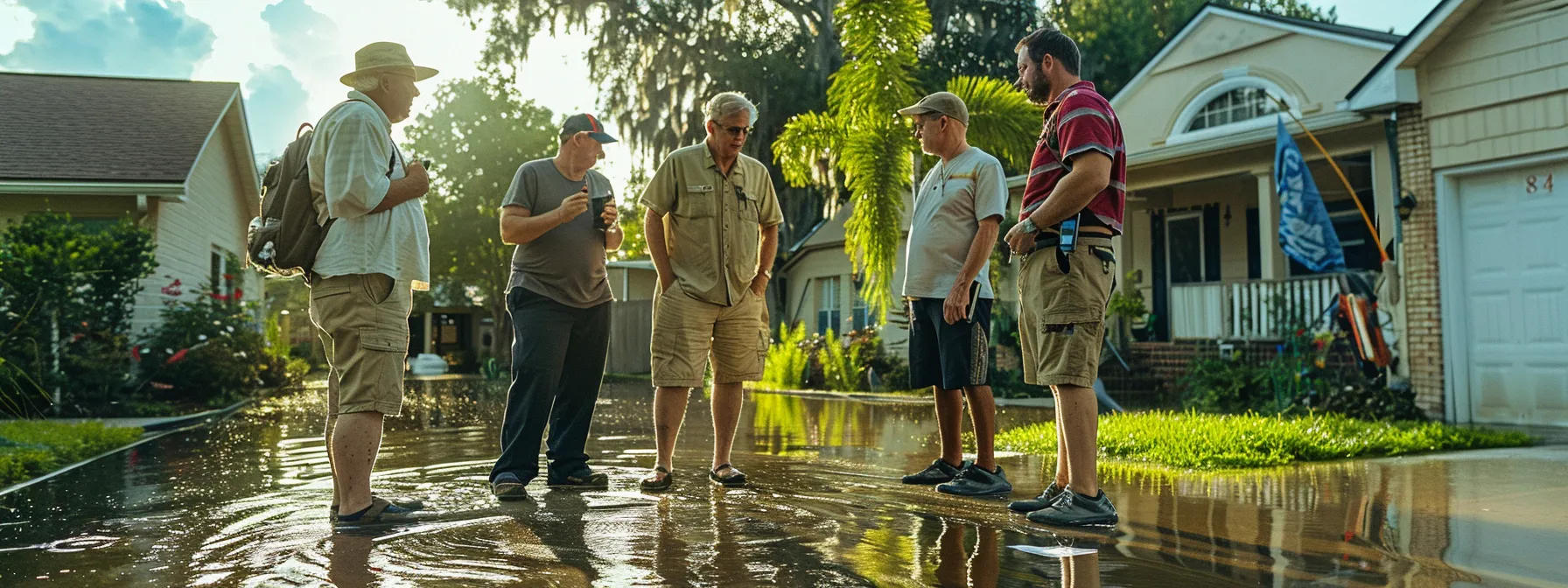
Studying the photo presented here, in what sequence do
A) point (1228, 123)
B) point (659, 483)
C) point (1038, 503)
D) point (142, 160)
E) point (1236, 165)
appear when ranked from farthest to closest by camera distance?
1. point (142, 160)
2. point (1228, 123)
3. point (1236, 165)
4. point (659, 483)
5. point (1038, 503)

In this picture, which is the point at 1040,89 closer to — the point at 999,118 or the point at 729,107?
the point at 729,107

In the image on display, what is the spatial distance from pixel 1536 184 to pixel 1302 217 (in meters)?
2.07

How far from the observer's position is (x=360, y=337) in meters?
4.30

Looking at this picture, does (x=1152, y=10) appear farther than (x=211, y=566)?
Yes

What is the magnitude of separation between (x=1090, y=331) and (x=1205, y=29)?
12655mm

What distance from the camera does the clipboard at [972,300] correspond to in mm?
5348

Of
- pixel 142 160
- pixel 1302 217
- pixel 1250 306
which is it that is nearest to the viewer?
pixel 1302 217

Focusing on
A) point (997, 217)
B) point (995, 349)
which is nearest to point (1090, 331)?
point (997, 217)

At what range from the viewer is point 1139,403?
14.1 meters

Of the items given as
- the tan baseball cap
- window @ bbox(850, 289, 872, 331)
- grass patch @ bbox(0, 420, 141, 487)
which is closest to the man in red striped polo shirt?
the tan baseball cap

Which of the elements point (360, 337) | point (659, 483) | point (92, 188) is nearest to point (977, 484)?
point (659, 483)

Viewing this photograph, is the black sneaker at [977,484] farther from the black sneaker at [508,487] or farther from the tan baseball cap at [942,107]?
the black sneaker at [508,487]

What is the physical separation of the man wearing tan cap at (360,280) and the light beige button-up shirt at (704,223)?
4.92 ft

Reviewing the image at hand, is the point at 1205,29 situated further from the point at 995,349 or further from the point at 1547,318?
the point at 1547,318
